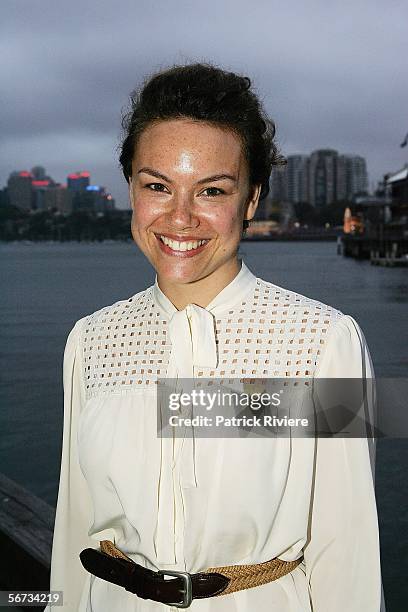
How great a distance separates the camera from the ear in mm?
1663

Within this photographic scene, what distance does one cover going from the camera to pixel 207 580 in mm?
1491

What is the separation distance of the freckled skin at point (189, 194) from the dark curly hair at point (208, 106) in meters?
0.02

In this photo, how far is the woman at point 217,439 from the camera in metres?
1.51

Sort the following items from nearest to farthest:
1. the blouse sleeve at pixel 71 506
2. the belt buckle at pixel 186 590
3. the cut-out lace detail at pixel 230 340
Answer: the belt buckle at pixel 186 590 < the cut-out lace detail at pixel 230 340 < the blouse sleeve at pixel 71 506

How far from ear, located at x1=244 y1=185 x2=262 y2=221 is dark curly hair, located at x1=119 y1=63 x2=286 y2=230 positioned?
2cm

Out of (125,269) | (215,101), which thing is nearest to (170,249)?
(215,101)

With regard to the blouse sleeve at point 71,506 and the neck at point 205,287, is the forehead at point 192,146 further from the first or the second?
the blouse sleeve at point 71,506

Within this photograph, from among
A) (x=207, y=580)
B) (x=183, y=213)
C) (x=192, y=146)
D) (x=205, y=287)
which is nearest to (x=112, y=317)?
(x=205, y=287)

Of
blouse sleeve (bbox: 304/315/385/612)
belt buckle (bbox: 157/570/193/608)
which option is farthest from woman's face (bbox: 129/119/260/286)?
belt buckle (bbox: 157/570/193/608)

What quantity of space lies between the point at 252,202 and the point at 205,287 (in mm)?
214

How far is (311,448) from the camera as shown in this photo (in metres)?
1.53

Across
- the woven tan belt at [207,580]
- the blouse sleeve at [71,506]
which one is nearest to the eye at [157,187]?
the blouse sleeve at [71,506]

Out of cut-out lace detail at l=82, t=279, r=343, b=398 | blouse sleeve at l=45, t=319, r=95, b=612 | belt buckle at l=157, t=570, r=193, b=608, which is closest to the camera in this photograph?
belt buckle at l=157, t=570, r=193, b=608

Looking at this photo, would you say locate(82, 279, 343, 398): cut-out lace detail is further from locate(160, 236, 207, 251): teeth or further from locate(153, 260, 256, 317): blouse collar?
locate(160, 236, 207, 251): teeth
